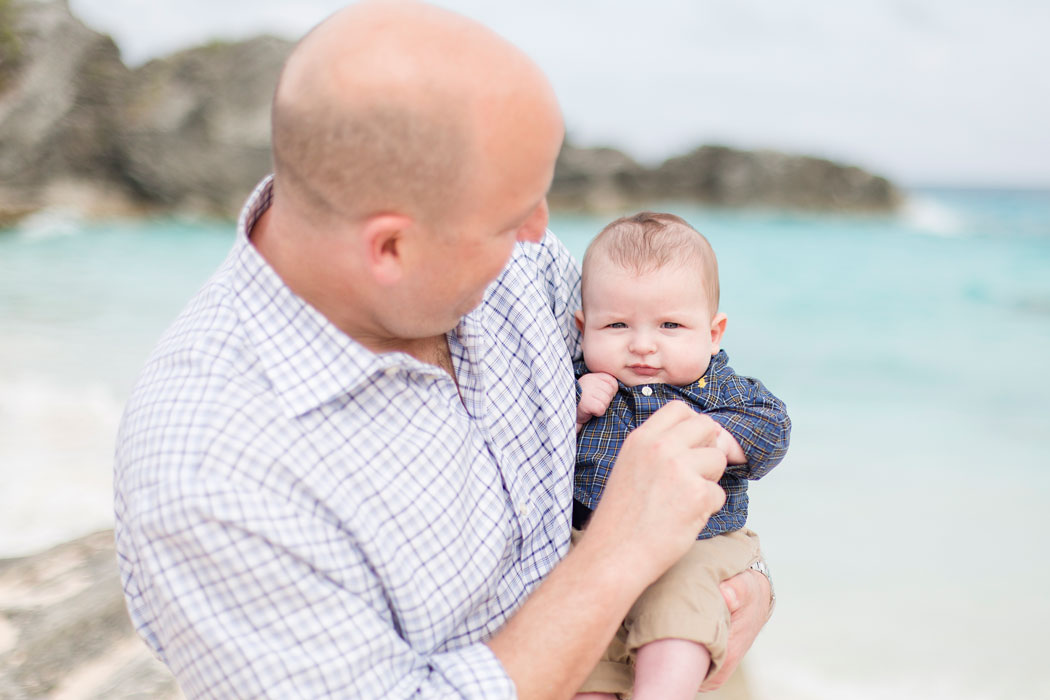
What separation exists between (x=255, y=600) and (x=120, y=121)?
46.2 feet

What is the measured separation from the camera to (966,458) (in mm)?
4645

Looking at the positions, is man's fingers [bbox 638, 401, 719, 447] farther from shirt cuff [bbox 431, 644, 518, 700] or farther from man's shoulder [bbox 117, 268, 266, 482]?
man's shoulder [bbox 117, 268, 266, 482]

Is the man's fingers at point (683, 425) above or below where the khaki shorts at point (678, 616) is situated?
above

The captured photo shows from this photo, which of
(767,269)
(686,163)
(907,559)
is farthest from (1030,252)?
(907,559)

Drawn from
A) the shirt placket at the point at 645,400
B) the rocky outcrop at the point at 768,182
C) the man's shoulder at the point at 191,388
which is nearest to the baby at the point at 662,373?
the shirt placket at the point at 645,400

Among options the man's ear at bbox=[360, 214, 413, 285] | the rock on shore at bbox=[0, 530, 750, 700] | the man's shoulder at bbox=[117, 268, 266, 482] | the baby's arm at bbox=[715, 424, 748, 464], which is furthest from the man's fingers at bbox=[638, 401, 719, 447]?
the rock on shore at bbox=[0, 530, 750, 700]

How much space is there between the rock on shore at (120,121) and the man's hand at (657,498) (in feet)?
38.8

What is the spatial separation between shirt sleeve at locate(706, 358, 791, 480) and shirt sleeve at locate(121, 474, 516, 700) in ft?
2.70

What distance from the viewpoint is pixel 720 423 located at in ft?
5.62

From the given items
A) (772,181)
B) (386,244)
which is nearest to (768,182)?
(772,181)

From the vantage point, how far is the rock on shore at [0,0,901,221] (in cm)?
1251

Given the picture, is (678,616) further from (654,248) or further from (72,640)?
(72,640)

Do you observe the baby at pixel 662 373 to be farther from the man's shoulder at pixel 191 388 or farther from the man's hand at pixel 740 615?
the man's shoulder at pixel 191 388

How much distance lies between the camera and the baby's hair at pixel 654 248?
1783 millimetres
